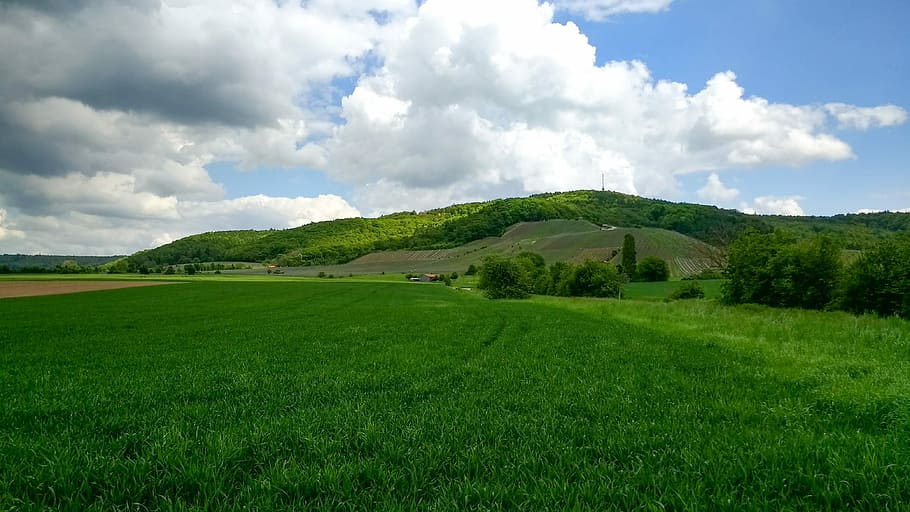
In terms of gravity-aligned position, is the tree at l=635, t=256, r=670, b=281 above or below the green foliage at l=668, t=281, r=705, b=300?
above

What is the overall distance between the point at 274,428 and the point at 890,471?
8134mm

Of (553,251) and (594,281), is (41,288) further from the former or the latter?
(553,251)

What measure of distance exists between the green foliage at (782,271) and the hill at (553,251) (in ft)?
163

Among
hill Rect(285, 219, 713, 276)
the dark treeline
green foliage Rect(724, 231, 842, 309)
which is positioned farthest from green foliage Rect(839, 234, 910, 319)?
hill Rect(285, 219, 713, 276)

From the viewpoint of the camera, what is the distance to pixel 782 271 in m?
50.2

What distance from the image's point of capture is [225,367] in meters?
14.1

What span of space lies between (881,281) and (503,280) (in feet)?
172

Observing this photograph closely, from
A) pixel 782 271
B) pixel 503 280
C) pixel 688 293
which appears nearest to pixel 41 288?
pixel 503 280

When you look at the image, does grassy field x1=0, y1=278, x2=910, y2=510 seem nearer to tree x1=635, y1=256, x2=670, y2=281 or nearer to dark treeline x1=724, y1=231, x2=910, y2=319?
dark treeline x1=724, y1=231, x2=910, y2=319

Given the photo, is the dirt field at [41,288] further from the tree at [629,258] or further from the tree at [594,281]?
the tree at [629,258]

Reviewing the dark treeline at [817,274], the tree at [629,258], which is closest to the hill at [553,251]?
the tree at [629,258]

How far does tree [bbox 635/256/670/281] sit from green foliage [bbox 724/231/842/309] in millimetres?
56358

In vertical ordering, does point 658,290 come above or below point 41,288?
below

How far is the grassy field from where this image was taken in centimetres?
525
